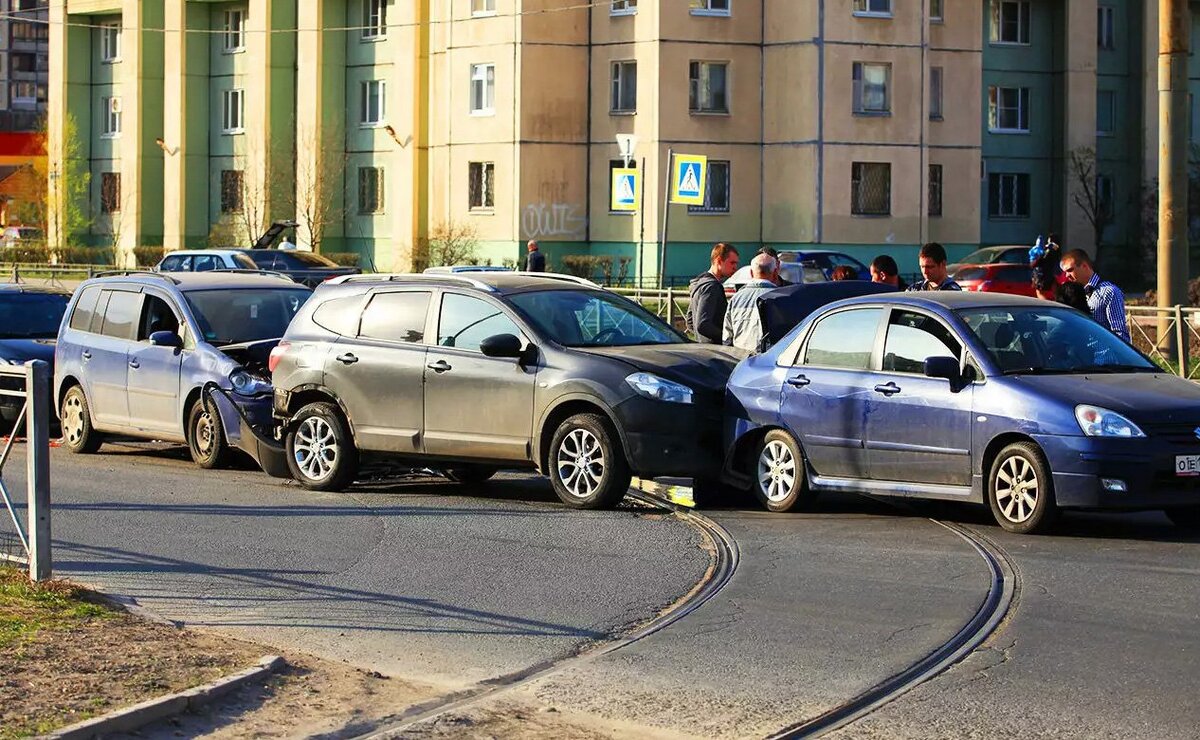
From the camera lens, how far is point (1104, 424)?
11633 mm

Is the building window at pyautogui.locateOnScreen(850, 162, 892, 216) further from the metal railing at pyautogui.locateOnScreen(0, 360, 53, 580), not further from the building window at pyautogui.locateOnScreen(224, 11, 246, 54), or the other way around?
the metal railing at pyautogui.locateOnScreen(0, 360, 53, 580)

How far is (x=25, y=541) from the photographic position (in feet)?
33.1

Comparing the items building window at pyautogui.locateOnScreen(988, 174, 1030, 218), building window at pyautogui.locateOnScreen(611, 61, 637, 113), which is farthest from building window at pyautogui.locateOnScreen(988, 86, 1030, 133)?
building window at pyautogui.locateOnScreen(611, 61, 637, 113)

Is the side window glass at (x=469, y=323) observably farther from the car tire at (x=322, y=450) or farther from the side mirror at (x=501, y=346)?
the car tire at (x=322, y=450)

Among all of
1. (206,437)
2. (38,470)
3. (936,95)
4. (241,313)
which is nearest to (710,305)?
(241,313)

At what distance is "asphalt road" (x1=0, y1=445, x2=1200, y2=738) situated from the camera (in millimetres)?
7551

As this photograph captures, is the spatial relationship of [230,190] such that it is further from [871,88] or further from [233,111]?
[871,88]

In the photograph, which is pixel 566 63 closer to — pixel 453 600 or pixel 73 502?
pixel 73 502

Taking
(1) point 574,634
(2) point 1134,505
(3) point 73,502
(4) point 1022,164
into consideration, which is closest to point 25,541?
(1) point 574,634

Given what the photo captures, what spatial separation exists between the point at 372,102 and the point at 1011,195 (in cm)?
2155

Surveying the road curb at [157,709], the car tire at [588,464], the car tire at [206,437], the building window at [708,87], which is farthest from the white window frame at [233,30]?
the road curb at [157,709]

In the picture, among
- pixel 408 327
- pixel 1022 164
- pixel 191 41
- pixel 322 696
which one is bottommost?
pixel 322 696

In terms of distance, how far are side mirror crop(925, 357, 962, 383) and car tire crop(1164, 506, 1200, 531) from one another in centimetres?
165

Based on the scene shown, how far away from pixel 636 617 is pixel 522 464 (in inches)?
188
